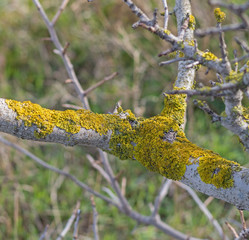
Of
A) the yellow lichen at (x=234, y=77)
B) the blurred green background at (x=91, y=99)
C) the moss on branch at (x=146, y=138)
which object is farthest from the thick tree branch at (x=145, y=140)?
the blurred green background at (x=91, y=99)

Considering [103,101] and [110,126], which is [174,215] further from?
[110,126]

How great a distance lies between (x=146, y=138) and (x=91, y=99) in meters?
3.24

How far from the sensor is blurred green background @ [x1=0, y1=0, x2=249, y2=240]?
143 inches

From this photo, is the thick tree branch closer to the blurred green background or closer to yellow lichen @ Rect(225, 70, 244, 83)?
yellow lichen @ Rect(225, 70, 244, 83)

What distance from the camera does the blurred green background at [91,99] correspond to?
143 inches

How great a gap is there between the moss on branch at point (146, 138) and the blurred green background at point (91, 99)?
6.08 ft

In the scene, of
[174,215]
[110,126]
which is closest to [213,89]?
[110,126]

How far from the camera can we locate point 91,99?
4.46 metres

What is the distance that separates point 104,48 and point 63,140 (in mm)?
3802

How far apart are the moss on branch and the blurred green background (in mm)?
1852

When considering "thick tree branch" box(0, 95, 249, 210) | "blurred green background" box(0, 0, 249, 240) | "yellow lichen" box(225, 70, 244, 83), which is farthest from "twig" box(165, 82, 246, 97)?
"blurred green background" box(0, 0, 249, 240)

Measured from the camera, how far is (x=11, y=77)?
197 inches

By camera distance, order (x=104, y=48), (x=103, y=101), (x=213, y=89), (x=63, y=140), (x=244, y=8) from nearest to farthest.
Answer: (x=244, y=8) < (x=213, y=89) < (x=63, y=140) < (x=103, y=101) < (x=104, y=48)

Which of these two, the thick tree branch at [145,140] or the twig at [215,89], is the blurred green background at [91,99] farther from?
the twig at [215,89]
